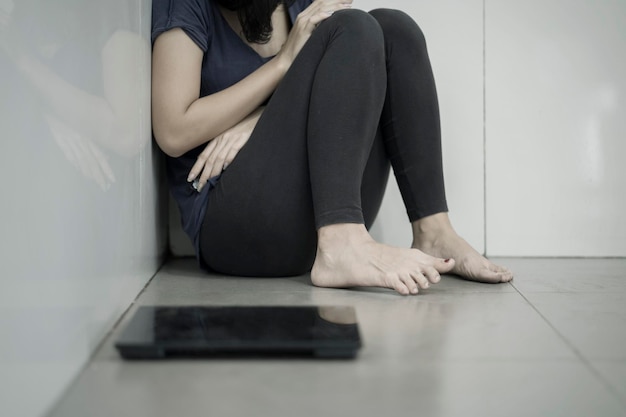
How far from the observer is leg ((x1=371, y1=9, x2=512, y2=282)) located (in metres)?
1.46

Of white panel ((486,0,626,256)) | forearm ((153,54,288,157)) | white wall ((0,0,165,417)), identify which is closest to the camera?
white wall ((0,0,165,417))

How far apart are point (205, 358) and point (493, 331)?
42 centimetres

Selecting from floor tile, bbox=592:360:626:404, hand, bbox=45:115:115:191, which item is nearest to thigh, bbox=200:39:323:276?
hand, bbox=45:115:115:191

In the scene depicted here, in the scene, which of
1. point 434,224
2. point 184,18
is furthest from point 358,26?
point 434,224

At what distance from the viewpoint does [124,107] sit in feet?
3.77

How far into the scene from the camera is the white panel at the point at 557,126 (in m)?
1.87

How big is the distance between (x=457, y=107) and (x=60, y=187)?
1316 millimetres

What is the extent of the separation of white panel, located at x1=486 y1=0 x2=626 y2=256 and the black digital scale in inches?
36.6

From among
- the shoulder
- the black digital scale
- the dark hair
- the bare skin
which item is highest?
the shoulder

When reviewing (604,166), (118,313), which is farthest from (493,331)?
(604,166)

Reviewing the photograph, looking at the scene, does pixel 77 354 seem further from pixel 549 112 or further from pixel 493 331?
pixel 549 112

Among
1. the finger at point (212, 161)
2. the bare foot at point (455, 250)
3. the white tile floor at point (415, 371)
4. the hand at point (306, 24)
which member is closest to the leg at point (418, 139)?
the bare foot at point (455, 250)

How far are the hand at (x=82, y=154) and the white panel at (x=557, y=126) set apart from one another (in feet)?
3.85

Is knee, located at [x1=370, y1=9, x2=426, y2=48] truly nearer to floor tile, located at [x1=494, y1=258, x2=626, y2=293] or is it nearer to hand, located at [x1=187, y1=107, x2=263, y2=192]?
hand, located at [x1=187, y1=107, x2=263, y2=192]
